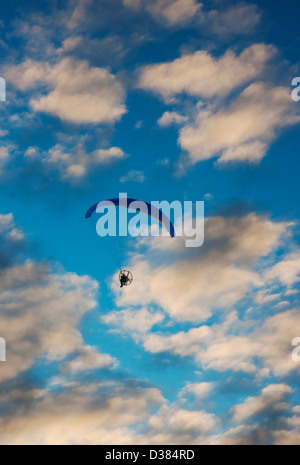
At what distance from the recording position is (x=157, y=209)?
5772cm
